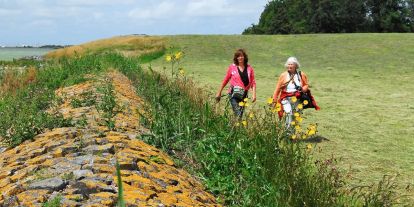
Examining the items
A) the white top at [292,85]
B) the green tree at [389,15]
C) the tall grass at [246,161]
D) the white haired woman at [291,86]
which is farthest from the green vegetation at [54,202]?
→ the green tree at [389,15]

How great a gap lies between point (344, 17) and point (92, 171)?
77.8 metres

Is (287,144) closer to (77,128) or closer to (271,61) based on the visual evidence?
(77,128)

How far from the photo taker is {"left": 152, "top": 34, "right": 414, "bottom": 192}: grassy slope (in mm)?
8977

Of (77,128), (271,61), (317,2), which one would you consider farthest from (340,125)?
(317,2)

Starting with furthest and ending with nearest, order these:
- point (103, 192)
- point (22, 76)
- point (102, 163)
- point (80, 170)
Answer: point (22, 76) < point (102, 163) < point (80, 170) < point (103, 192)

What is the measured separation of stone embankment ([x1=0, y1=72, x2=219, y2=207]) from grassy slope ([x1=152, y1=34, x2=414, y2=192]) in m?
3.50

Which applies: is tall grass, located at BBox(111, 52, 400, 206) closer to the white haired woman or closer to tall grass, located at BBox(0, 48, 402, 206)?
tall grass, located at BBox(0, 48, 402, 206)

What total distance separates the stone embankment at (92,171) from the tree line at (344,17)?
75113 millimetres

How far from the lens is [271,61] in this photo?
3456 centimetres

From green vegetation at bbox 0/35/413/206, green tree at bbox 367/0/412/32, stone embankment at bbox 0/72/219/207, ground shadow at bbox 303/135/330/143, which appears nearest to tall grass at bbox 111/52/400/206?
green vegetation at bbox 0/35/413/206

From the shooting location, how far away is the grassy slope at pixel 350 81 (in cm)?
898

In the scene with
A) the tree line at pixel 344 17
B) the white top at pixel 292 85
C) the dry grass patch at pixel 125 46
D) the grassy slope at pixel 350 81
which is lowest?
the grassy slope at pixel 350 81

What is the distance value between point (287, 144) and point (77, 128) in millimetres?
2352

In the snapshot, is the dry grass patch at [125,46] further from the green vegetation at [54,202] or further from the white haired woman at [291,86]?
the green vegetation at [54,202]
